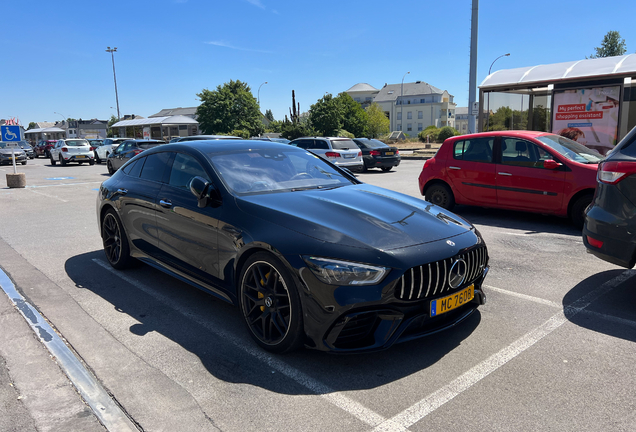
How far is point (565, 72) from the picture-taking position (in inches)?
559

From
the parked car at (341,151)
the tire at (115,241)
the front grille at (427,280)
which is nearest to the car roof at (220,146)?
the tire at (115,241)

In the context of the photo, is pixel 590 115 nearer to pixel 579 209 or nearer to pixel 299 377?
pixel 579 209

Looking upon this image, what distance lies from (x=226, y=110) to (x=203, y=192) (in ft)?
199

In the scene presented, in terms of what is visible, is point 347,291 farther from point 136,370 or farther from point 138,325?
point 138,325

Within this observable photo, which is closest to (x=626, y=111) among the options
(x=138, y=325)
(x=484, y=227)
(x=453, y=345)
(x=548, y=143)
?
(x=548, y=143)

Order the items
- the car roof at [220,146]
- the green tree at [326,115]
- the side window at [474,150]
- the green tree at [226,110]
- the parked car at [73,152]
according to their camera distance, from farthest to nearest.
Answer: the green tree at [226,110] < the green tree at [326,115] < the parked car at [73,152] < the side window at [474,150] < the car roof at [220,146]

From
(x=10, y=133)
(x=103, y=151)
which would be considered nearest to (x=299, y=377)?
(x=10, y=133)

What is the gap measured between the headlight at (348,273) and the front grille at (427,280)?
15 centimetres

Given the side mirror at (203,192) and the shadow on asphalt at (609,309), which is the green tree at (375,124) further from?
the side mirror at (203,192)

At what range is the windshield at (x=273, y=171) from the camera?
13.9 feet

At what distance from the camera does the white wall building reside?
105625 mm

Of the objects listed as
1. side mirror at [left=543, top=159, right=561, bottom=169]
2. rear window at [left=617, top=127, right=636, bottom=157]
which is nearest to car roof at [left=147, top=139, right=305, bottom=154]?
rear window at [left=617, top=127, right=636, bottom=157]

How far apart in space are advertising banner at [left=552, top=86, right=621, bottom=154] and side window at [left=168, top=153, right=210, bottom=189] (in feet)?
43.2

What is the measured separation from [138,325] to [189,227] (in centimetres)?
94
